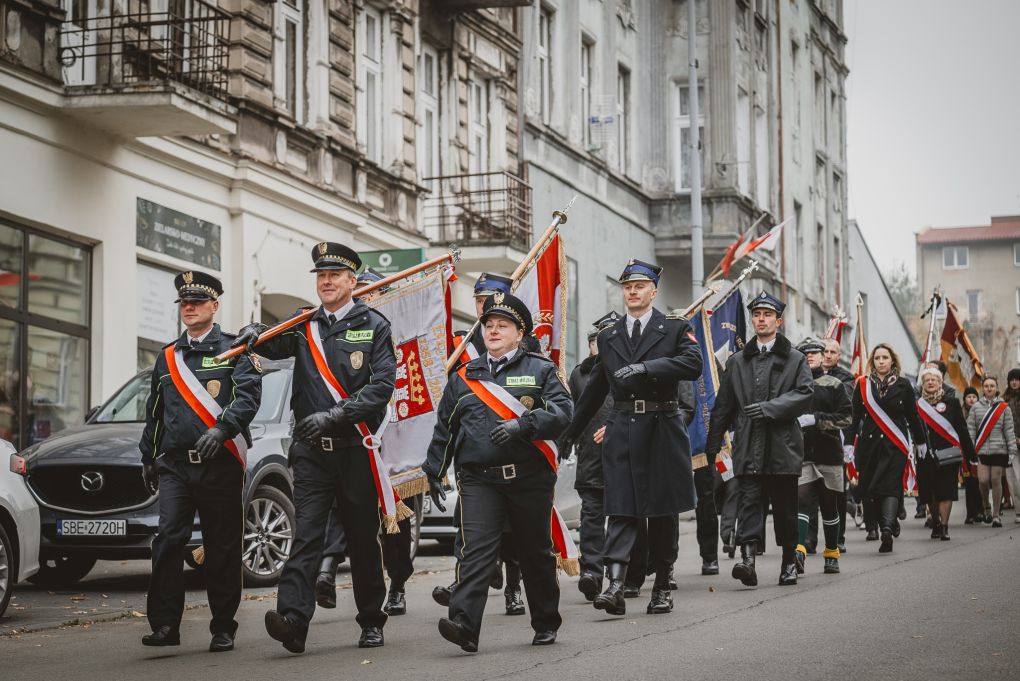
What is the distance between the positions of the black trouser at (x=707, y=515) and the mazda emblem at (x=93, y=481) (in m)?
4.72

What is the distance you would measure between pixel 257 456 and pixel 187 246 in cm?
758

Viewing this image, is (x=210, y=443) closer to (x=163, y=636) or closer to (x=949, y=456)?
(x=163, y=636)

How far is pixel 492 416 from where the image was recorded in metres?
8.87

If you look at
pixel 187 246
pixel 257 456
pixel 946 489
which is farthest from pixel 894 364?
pixel 187 246

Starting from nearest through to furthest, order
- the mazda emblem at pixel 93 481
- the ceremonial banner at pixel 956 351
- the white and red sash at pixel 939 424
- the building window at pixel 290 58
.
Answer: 1. the mazda emblem at pixel 93 481
2. the white and red sash at pixel 939 424
3. the building window at pixel 290 58
4. the ceremonial banner at pixel 956 351

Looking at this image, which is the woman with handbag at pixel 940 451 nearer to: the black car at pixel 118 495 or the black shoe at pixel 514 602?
the black car at pixel 118 495

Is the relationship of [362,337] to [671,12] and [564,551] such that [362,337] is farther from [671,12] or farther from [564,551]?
[671,12]

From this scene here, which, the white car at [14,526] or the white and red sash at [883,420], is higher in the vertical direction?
the white and red sash at [883,420]

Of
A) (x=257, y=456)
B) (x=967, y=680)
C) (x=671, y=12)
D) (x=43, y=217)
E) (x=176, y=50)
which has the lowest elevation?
(x=967, y=680)

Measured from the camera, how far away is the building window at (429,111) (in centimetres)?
2761

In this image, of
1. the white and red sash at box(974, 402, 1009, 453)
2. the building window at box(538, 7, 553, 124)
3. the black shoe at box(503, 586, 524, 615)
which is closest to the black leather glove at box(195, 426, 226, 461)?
the black shoe at box(503, 586, 524, 615)

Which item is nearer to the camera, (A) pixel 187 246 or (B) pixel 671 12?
(A) pixel 187 246

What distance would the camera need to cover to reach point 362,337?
908 cm

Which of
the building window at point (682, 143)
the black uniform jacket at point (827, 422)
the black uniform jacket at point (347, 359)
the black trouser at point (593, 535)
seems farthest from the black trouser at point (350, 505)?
the building window at point (682, 143)
